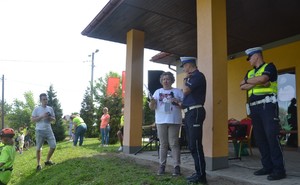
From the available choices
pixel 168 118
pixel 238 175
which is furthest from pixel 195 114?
pixel 238 175

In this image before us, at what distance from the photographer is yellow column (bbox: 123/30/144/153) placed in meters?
8.34

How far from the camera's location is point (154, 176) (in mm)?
5352

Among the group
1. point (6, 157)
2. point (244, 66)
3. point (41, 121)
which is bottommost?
point (6, 157)

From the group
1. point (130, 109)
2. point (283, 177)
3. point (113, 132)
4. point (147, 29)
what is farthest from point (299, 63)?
point (113, 132)

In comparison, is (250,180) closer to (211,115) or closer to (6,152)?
(211,115)

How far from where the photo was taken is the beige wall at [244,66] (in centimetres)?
955

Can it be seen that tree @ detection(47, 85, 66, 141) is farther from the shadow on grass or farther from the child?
the child

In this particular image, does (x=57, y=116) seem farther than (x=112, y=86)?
Yes

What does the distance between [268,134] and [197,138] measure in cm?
103

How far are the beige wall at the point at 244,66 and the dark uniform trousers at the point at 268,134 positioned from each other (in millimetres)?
5324

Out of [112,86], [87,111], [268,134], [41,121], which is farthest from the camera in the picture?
[87,111]

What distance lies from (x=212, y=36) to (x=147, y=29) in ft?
11.3

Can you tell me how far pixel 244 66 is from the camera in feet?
36.8

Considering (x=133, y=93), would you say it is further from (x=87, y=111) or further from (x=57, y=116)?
(x=57, y=116)
